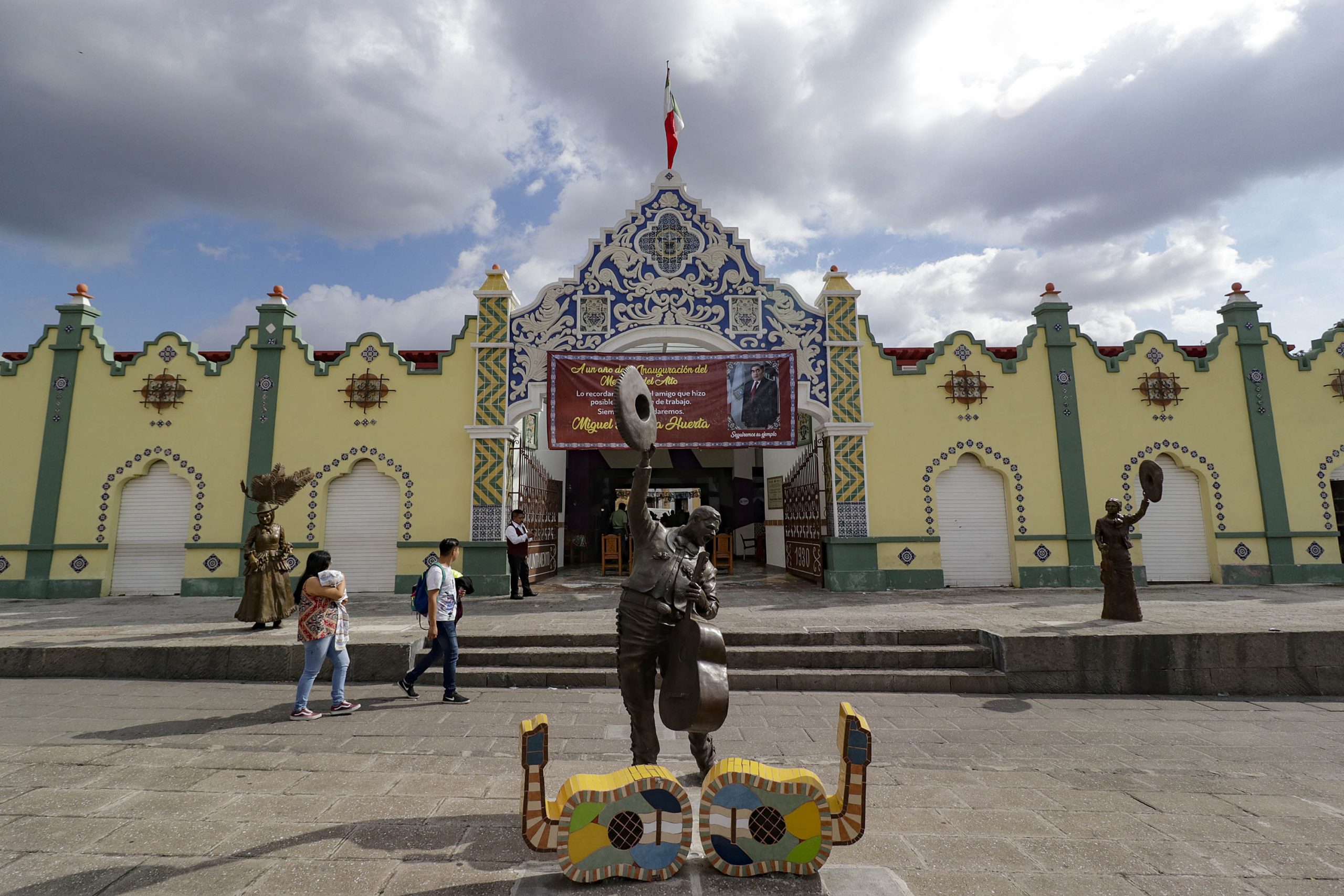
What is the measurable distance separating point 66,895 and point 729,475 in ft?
59.0

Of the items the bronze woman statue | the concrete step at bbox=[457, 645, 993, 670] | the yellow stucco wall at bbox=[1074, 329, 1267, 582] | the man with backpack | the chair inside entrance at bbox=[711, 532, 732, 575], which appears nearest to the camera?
the man with backpack

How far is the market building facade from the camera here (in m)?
11.6

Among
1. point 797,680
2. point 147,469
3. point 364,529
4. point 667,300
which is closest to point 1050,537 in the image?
point 797,680

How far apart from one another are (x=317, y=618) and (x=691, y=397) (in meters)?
7.50

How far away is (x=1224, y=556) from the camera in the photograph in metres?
11.8

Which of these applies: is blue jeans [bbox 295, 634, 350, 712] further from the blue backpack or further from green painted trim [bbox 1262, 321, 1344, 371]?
green painted trim [bbox 1262, 321, 1344, 371]

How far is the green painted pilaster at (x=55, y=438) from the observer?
1143 cm

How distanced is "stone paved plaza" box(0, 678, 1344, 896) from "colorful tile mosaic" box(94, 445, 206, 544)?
6156mm

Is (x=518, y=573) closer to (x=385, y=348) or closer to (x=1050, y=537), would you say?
(x=385, y=348)

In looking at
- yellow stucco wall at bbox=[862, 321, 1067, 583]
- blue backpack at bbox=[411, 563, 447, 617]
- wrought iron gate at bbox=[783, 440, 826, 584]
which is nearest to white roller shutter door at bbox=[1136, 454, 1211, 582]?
yellow stucco wall at bbox=[862, 321, 1067, 583]

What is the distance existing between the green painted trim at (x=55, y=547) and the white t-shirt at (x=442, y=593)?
987 centimetres

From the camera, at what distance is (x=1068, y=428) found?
39.1 feet

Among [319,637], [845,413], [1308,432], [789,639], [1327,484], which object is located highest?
[845,413]

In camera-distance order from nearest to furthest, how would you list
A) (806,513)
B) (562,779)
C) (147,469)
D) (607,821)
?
(607,821)
(562,779)
(147,469)
(806,513)
